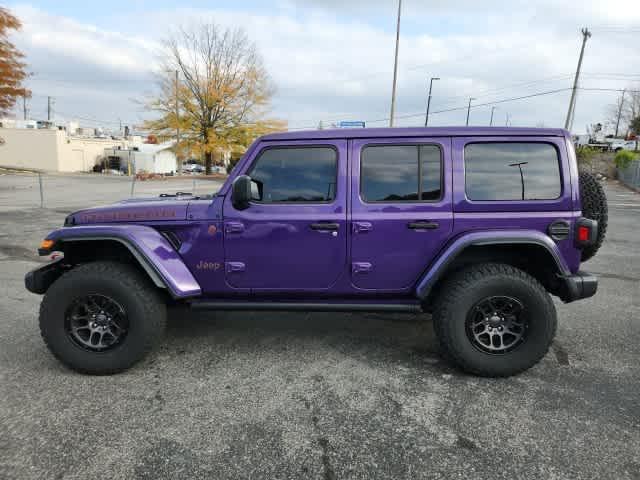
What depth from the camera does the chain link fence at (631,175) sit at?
1027 inches

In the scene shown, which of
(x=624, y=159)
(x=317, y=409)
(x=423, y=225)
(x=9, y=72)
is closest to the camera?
(x=317, y=409)

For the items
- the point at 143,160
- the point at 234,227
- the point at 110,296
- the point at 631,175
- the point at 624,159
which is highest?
the point at 143,160

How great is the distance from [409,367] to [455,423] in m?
0.74

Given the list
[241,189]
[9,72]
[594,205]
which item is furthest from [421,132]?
[9,72]

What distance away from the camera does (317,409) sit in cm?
272

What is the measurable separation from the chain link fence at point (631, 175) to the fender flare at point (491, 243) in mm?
28116

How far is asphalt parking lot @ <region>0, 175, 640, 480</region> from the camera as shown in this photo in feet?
7.28

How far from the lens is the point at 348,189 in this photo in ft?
10.5

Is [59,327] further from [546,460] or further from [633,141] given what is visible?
[633,141]

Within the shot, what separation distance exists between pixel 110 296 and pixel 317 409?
1.68 meters

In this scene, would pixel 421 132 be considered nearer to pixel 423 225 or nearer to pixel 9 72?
pixel 423 225

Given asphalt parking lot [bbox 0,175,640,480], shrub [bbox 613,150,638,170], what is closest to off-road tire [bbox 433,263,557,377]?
asphalt parking lot [bbox 0,175,640,480]

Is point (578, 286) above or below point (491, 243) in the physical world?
below

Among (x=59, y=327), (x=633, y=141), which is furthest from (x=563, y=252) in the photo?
(x=633, y=141)
